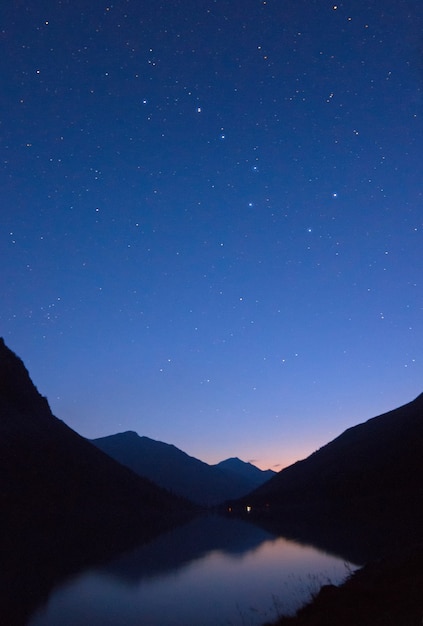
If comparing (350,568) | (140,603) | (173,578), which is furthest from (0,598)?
(350,568)

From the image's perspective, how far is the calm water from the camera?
798 inches

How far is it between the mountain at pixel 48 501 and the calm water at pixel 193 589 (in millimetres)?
2446

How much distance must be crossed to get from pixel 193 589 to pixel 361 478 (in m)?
112

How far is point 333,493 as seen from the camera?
131 m

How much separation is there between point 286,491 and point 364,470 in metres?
40.3

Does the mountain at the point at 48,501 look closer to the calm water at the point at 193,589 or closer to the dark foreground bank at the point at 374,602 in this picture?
the calm water at the point at 193,589

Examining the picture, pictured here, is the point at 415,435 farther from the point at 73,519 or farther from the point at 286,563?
the point at 286,563

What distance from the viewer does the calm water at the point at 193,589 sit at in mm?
20281

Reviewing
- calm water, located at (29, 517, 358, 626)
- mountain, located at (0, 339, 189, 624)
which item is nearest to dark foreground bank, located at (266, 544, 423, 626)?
calm water, located at (29, 517, 358, 626)

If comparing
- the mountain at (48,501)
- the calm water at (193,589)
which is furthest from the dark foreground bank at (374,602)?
the mountain at (48,501)

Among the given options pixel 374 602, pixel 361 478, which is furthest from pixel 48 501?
pixel 374 602

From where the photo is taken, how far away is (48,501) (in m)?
85.2

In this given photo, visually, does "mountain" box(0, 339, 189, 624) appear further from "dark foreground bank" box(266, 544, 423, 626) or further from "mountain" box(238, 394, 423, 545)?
"mountain" box(238, 394, 423, 545)

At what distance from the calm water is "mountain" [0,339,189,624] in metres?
2.45
